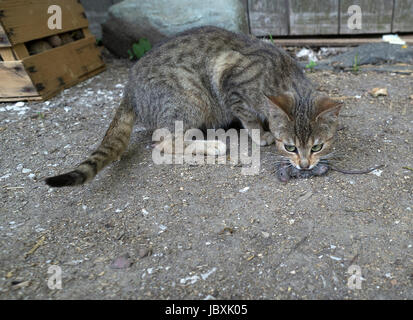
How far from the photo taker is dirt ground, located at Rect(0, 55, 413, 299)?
1643 mm

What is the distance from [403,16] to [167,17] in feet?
10.0

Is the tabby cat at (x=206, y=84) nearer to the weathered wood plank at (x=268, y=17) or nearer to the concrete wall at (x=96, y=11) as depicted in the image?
the weathered wood plank at (x=268, y=17)

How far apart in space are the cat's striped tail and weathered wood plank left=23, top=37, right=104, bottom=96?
1.47 m

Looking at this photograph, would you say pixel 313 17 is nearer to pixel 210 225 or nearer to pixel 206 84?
pixel 206 84

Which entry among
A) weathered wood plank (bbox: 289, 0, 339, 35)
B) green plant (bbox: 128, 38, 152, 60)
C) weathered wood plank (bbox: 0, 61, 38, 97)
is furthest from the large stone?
weathered wood plank (bbox: 0, 61, 38, 97)

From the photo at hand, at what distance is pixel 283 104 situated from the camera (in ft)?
7.18

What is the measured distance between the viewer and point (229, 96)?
280cm

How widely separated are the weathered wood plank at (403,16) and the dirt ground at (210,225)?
1838 mm

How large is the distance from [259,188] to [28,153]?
2102 millimetres

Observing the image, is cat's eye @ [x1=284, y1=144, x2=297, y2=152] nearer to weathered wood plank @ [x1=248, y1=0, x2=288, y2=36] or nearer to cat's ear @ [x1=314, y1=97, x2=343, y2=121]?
cat's ear @ [x1=314, y1=97, x2=343, y2=121]

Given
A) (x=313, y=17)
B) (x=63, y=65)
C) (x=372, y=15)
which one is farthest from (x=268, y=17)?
(x=63, y=65)

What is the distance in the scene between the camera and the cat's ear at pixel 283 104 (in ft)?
7.11
